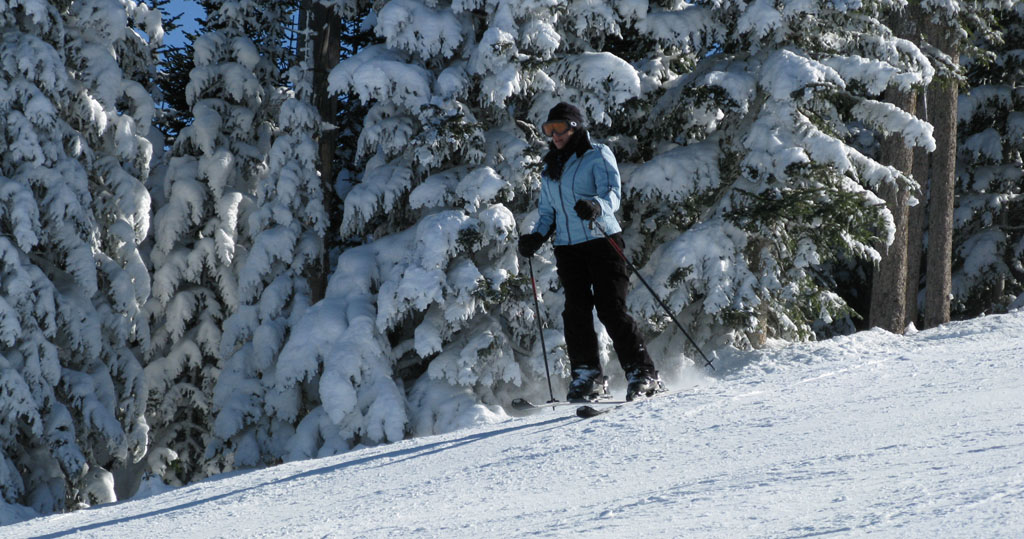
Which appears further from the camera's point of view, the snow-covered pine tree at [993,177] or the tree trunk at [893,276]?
the snow-covered pine tree at [993,177]

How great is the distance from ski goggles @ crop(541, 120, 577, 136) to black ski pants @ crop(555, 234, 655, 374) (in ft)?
2.73

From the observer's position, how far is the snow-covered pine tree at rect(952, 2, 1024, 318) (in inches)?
772

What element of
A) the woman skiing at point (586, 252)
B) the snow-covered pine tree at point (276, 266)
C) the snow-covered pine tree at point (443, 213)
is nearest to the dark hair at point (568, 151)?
the woman skiing at point (586, 252)

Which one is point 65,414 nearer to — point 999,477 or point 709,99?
point 709,99

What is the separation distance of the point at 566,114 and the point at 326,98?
1083cm

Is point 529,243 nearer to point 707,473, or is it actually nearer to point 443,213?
point 707,473

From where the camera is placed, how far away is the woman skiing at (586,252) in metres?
6.71

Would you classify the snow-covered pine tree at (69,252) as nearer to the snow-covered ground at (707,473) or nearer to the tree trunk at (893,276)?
the snow-covered ground at (707,473)

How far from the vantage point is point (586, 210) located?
623 cm

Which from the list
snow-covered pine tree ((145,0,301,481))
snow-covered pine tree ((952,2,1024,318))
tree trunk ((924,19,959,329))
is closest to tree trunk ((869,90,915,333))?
tree trunk ((924,19,959,329))

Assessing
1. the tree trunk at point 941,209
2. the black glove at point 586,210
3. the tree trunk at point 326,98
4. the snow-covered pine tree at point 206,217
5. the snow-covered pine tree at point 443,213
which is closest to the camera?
the black glove at point 586,210

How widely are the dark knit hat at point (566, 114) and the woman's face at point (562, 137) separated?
86mm

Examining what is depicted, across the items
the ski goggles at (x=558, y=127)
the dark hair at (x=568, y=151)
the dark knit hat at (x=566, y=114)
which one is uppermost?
the dark knit hat at (x=566, y=114)

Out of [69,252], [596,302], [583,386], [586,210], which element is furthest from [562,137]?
[69,252]
